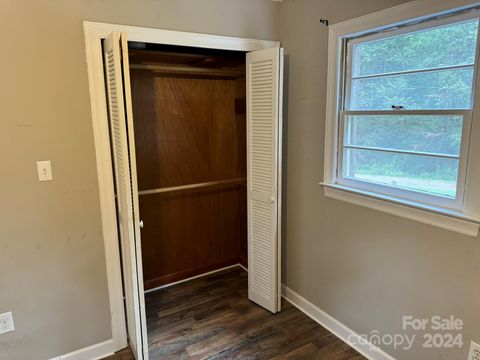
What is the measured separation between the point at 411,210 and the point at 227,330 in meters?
1.52

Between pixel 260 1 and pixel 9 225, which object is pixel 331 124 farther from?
pixel 9 225

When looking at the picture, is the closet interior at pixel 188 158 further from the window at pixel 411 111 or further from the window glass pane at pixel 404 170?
the window glass pane at pixel 404 170

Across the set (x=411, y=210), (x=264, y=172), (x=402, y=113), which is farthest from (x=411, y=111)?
(x=264, y=172)

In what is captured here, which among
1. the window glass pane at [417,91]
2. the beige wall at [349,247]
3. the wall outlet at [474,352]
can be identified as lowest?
the wall outlet at [474,352]

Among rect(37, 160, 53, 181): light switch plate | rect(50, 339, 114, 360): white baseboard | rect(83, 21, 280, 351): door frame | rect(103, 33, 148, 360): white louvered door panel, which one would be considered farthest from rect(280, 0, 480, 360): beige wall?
rect(37, 160, 53, 181): light switch plate

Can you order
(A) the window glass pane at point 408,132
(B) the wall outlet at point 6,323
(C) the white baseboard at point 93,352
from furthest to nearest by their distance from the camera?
(C) the white baseboard at point 93,352 < (B) the wall outlet at point 6,323 < (A) the window glass pane at point 408,132

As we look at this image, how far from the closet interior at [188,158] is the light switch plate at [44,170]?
3.09 feet

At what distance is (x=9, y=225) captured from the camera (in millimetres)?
1801

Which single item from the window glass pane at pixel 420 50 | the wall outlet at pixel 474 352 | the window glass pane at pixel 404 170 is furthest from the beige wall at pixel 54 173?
the wall outlet at pixel 474 352

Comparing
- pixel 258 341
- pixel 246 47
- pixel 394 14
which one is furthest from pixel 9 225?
pixel 394 14

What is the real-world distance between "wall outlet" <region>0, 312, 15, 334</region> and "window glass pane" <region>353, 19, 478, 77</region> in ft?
8.10

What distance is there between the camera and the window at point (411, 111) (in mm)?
1568

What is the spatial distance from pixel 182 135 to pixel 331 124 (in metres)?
1.37

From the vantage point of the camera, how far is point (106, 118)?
6.40 ft
